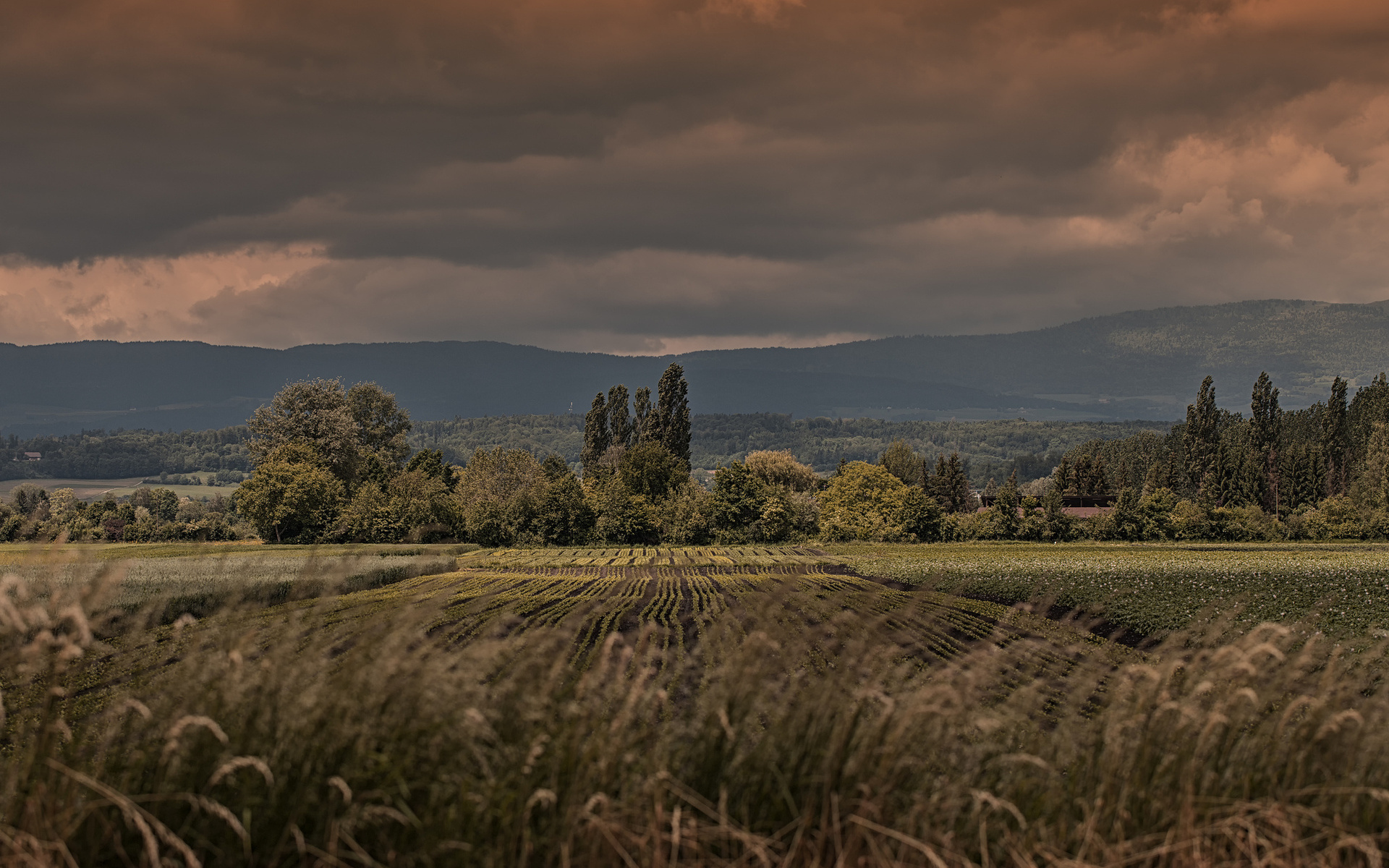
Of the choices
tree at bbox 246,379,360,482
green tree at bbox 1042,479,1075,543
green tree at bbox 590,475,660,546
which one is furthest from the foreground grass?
tree at bbox 246,379,360,482

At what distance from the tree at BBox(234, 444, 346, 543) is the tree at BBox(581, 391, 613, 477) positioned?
131 ft

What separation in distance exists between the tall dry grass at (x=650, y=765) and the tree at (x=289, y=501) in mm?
94455

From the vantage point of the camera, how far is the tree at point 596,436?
445 feet

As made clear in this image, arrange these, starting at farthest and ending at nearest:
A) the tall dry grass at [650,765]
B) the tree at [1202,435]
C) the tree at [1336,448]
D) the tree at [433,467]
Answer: the tree at [433,467] → the tree at [1336,448] → the tree at [1202,435] → the tall dry grass at [650,765]

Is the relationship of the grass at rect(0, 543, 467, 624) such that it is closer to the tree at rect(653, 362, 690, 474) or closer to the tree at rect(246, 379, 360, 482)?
the tree at rect(246, 379, 360, 482)

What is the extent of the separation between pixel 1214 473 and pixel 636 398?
73065 mm

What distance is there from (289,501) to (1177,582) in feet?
259

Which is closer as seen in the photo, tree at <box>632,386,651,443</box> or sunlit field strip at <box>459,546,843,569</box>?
sunlit field strip at <box>459,546,843,569</box>

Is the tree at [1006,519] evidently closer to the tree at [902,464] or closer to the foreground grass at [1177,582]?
the foreground grass at [1177,582]

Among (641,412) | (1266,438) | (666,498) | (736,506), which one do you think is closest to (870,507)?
(736,506)

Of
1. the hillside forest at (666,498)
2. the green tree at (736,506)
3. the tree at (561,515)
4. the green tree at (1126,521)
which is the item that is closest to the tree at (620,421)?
the hillside forest at (666,498)

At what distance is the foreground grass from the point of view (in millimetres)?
35406

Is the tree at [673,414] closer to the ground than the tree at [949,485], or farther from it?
farther from it

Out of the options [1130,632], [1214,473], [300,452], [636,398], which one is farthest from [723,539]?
[1130,632]
